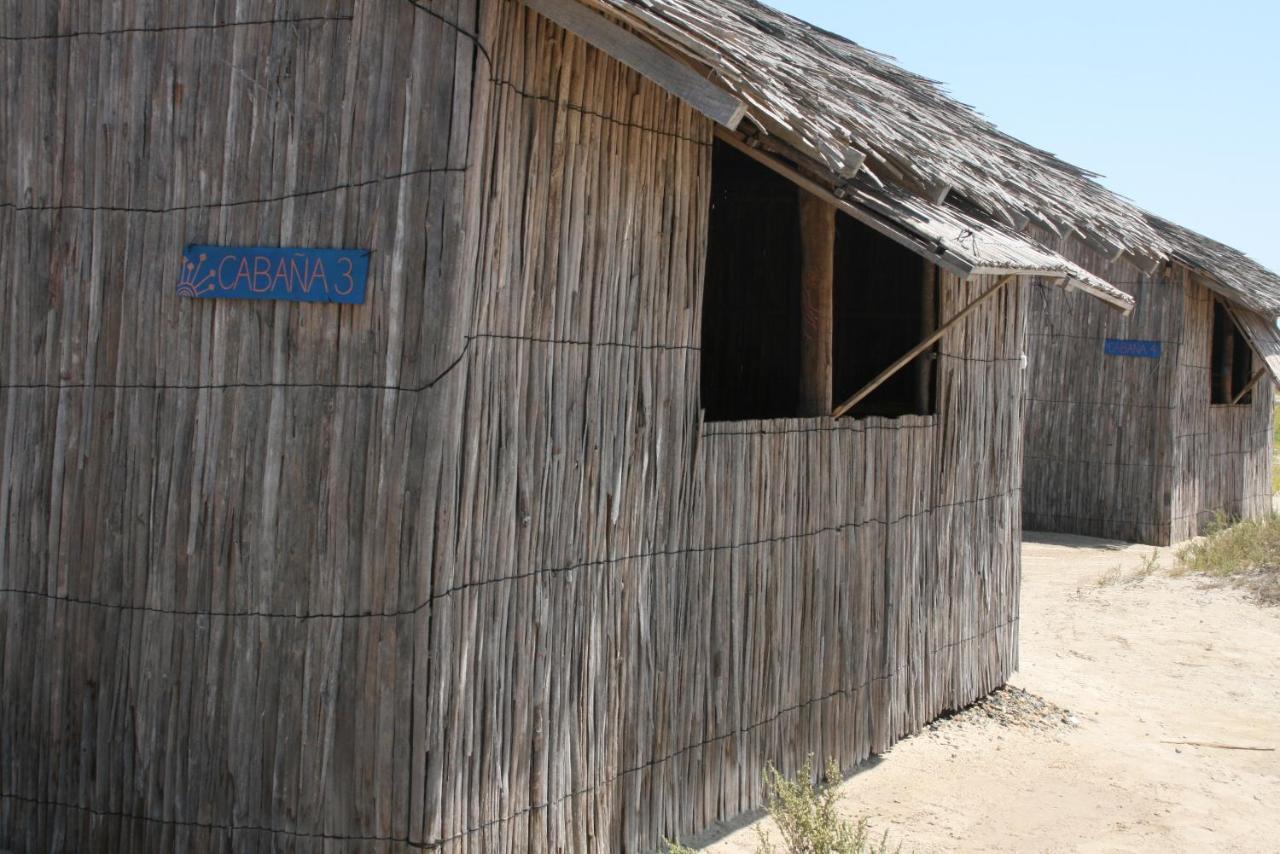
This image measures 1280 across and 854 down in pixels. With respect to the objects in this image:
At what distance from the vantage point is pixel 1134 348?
14625 millimetres

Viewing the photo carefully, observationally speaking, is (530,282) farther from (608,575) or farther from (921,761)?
(921,761)

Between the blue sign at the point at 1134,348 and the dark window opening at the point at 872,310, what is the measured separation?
287 inches

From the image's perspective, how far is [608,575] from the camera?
4988mm

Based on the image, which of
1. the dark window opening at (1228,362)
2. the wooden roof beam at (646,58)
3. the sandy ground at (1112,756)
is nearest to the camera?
the wooden roof beam at (646,58)

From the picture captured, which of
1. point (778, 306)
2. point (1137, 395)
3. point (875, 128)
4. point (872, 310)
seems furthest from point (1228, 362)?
point (875, 128)

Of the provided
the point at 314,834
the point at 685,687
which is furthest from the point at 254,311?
the point at 685,687

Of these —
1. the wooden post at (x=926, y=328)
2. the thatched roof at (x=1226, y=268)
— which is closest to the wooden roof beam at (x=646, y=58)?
the wooden post at (x=926, y=328)

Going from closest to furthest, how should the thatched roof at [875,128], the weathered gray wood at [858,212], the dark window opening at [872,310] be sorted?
the thatched roof at [875,128], the weathered gray wood at [858,212], the dark window opening at [872,310]

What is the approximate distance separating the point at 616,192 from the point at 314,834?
234cm

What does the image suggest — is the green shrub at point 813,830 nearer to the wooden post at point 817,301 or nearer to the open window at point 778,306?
the wooden post at point 817,301

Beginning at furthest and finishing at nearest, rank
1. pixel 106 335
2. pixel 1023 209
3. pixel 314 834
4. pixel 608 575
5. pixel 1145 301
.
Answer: pixel 1145 301 → pixel 1023 209 → pixel 608 575 → pixel 106 335 → pixel 314 834

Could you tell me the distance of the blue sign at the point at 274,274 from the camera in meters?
4.25

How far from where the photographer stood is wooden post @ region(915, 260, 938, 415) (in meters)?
7.32

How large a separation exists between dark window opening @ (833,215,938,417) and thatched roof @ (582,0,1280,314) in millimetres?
732
